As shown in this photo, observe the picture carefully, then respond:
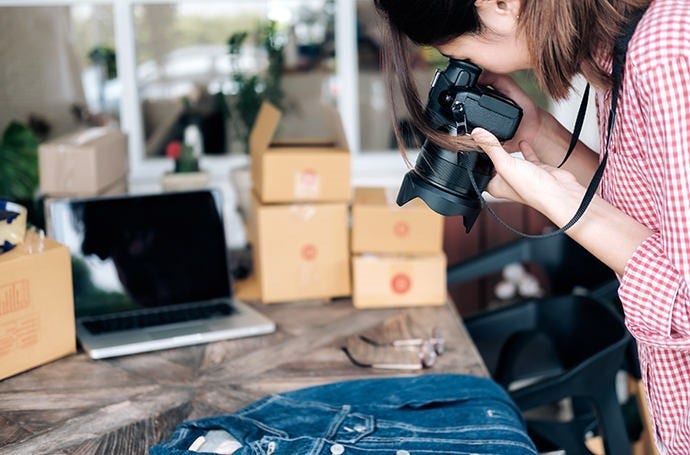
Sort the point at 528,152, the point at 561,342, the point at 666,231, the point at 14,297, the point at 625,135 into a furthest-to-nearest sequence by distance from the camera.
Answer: the point at 561,342
the point at 14,297
the point at 528,152
the point at 625,135
the point at 666,231

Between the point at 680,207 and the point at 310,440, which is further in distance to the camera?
the point at 310,440

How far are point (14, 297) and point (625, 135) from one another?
1.07 m

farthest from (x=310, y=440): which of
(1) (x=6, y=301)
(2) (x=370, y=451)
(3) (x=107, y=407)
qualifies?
(1) (x=6, y=301)

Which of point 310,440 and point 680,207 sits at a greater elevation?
point 680,207

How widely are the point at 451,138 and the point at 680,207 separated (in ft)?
1.16

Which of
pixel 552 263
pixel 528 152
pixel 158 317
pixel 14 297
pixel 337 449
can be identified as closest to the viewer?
pixel 337 449

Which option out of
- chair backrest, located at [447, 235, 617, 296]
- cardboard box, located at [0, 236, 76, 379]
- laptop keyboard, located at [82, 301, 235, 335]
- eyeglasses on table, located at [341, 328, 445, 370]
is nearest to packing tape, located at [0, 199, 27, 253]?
cardboard box, located at [0, 236, 76, 379]

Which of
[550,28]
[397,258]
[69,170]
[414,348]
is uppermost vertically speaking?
[550,28]

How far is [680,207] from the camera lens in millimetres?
971

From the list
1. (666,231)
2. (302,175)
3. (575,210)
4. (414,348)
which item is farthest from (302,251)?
(666,231)

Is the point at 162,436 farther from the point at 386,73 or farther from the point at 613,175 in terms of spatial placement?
the point at 613,175

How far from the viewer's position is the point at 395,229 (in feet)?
6.56

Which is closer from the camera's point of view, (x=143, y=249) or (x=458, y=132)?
(x=458, y=132)

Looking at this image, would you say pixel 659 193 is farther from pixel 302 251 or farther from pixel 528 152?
pixel 302 251
